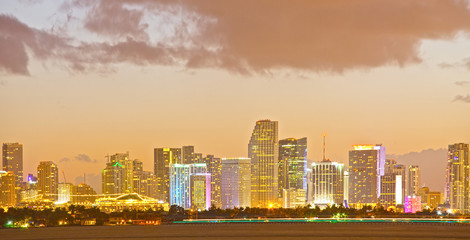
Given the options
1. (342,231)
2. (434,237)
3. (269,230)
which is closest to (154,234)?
(269,230)

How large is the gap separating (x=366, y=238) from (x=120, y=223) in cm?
7997

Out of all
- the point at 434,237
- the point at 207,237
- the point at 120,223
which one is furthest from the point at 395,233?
the point at 120,223

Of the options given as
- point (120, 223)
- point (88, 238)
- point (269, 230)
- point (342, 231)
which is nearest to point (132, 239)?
point (88, 238)

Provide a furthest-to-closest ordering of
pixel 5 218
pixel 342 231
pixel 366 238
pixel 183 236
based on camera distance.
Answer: pixel 5 218
pixel 342 231
pixel 183 236
pixel 366 238

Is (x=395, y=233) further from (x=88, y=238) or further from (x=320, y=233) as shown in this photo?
(x=88, y=238)

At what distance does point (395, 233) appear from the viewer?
129m

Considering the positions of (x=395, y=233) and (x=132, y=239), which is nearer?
(x=132, y=239)

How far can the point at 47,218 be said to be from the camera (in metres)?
176

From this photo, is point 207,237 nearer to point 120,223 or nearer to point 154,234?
Answer: point 154,234

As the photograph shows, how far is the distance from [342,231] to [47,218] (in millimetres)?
74991

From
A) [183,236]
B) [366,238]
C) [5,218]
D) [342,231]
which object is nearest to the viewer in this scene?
[366,238]

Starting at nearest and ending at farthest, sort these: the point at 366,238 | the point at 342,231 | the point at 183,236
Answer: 1. the point at 366,238
2. the point at 183,236
3. the point at 342,231

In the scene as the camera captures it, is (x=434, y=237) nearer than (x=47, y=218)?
Yes

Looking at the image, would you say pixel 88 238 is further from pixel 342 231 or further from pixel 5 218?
pixel 5 218
